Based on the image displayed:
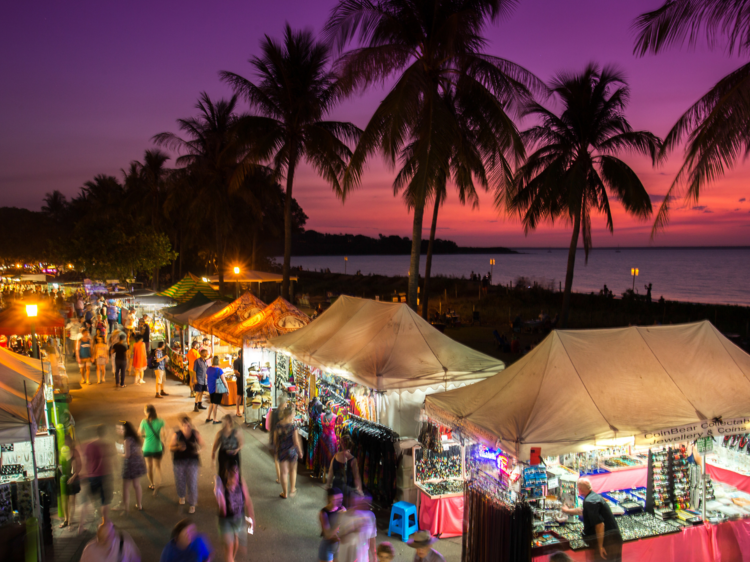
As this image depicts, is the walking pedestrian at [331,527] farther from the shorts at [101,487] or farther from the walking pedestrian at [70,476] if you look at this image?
the walking pedestrian at [70,476]

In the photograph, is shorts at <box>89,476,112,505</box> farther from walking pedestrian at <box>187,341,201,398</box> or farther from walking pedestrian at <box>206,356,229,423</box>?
walking pedestrian at <box>187,341,201,398</box>

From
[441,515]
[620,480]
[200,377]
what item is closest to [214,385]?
[200,377]

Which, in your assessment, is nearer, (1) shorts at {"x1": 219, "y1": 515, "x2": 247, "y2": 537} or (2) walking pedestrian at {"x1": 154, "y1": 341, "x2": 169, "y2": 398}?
(1) shorts at {"x1": 219, "y1": 515, "x2": 247, "y2": 537}

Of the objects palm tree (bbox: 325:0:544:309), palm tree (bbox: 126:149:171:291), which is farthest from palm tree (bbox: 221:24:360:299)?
palm tree (bbox: 126:149:171:291)

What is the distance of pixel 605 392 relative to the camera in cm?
591

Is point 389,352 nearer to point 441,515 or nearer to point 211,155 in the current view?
point 441,515

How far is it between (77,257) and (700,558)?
35.8 meters

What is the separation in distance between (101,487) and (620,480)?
22.0 ft

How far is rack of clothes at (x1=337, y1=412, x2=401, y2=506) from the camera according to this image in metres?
7.11

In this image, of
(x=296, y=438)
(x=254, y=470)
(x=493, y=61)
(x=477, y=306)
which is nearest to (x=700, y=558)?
(x=296, y=438)

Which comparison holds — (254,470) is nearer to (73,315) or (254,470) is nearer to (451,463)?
(451,463)

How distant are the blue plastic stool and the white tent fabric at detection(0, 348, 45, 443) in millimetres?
4324

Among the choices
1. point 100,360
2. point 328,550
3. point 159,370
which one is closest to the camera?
point 328,550

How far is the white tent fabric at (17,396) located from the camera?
5096 millimetres
